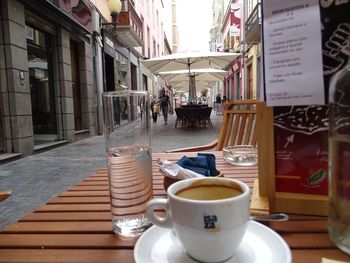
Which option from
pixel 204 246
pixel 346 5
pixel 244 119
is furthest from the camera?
pixel 244 119

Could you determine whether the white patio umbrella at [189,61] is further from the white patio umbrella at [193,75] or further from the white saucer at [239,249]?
the white saucer at [239,249]

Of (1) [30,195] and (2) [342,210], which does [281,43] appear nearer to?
(2) [342,210]

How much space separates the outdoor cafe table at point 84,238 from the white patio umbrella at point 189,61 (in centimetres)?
755

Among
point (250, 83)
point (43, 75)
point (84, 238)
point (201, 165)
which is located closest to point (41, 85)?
point (43, 75)

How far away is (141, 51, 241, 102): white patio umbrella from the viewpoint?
8.19m

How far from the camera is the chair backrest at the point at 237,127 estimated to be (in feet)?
7.09

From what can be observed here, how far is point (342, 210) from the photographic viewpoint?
56 cm

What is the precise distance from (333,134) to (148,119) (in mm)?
406

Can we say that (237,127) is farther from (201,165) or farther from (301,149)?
(301,149)

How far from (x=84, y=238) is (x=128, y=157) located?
20cm

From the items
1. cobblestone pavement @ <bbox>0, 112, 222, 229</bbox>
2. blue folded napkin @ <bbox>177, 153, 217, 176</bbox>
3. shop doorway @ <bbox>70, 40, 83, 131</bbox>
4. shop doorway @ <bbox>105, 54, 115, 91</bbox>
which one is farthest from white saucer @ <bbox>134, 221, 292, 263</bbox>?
shop doorway @ <bbox>105, 54, 115, 91</bbox>

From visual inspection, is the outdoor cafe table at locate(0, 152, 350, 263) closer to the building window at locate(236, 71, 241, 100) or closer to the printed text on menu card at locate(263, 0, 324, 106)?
the printed text on menu card at locate(263, 0, 324, 106)

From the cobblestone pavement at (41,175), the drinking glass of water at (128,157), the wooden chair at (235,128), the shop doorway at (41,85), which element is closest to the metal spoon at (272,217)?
the drinking glass of water at (128,157)

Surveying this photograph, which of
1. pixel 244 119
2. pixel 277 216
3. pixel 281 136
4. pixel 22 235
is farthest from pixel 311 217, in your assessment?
pixel 244 119
